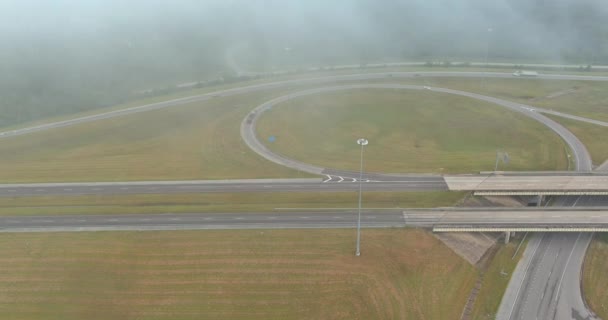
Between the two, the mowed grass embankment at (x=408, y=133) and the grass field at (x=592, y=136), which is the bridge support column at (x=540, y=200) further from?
the grass field at (x=592, y=136)

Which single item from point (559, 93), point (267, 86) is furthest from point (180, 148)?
point (559, 93)

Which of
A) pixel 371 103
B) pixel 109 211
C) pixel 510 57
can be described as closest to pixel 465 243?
pixel 109 211

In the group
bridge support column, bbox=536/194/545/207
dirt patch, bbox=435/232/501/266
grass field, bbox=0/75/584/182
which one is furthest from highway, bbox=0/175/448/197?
bridge support column, bbox=536/194/545/207

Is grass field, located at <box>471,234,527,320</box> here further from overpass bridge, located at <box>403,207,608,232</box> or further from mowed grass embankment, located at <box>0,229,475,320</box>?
overpass bridge, located at <box>403,207,608,232</box>

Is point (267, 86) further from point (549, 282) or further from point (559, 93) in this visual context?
point (549, 282)

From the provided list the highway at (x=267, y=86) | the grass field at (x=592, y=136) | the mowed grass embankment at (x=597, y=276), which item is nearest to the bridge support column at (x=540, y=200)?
the mowed grass embankment at (x=597, y=276)
